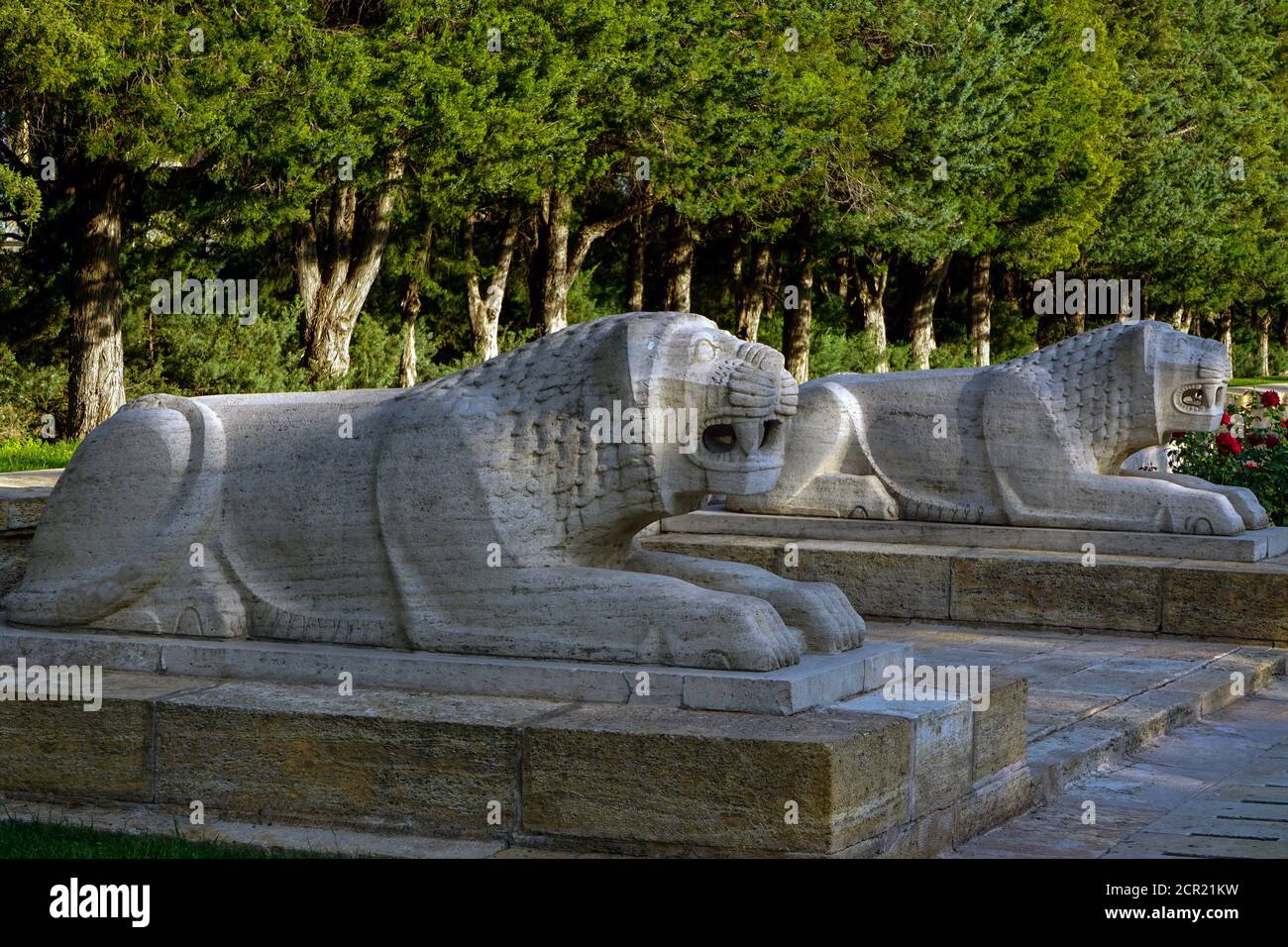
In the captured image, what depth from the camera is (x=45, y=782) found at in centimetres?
586

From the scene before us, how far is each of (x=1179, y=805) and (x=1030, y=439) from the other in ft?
12.9

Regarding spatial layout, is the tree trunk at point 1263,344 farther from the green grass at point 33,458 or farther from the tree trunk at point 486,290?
the green grass at point 33,458

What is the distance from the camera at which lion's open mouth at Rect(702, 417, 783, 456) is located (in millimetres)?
5836

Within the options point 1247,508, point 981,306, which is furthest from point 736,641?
point 981,306

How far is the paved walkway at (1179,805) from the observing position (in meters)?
5.90

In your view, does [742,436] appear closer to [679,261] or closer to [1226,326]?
[679,261]

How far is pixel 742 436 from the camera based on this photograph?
5836 millimetres

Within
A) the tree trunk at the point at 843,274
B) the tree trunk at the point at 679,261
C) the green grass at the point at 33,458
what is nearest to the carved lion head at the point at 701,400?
the green grass at the point at 33,458

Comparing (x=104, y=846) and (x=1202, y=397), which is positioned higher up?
(x=1202, y=397)

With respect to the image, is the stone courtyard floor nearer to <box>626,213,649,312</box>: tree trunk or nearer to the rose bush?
the rose bush

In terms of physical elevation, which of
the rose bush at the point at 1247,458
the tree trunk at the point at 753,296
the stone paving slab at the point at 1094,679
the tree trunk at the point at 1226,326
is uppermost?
the tree trunk at the point at 1226,326

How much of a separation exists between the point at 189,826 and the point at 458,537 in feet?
4.22

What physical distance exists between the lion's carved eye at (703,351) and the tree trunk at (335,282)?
63.3 feet

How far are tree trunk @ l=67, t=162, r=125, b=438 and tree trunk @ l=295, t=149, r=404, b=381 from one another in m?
4.53
